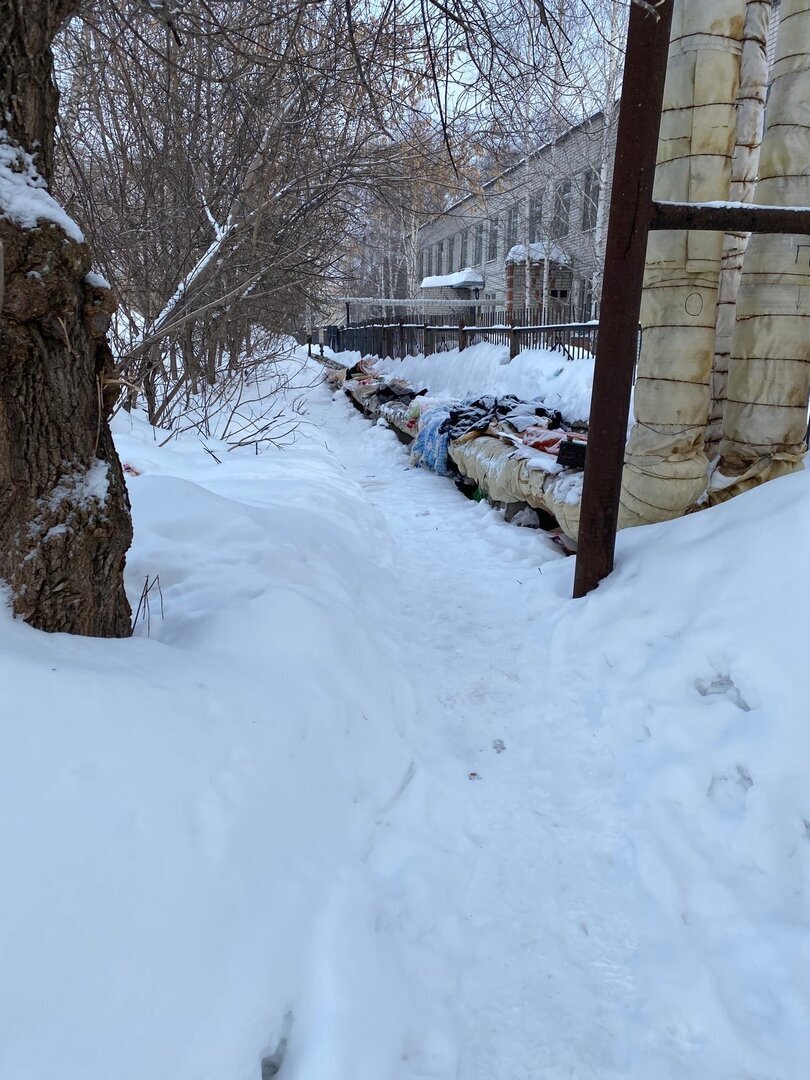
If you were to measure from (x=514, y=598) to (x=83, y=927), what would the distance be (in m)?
3.32

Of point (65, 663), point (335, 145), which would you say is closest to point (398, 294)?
point (335, 145)

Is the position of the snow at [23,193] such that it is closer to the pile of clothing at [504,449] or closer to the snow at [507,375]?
the pile of clothing at [504,449]

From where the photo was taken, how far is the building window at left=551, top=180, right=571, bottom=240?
→ 19.3 m

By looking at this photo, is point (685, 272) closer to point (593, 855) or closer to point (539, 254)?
point (593, 855)

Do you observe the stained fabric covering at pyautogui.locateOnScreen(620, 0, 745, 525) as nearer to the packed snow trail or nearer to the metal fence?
the packed snow trail

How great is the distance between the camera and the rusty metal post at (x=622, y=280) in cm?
319

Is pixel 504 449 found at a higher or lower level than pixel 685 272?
lower

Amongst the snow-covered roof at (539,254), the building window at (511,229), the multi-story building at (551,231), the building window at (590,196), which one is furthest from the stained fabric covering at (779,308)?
the building window at (511,229)

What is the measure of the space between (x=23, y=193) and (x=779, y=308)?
3.35 m

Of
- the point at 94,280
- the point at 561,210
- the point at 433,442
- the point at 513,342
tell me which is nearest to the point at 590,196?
the point at 561,210

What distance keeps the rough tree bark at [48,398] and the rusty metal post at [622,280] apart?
2397 mm

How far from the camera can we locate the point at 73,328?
213cm

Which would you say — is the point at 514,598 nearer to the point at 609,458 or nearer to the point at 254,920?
the point at 609,458

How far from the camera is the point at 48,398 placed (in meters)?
2.09
